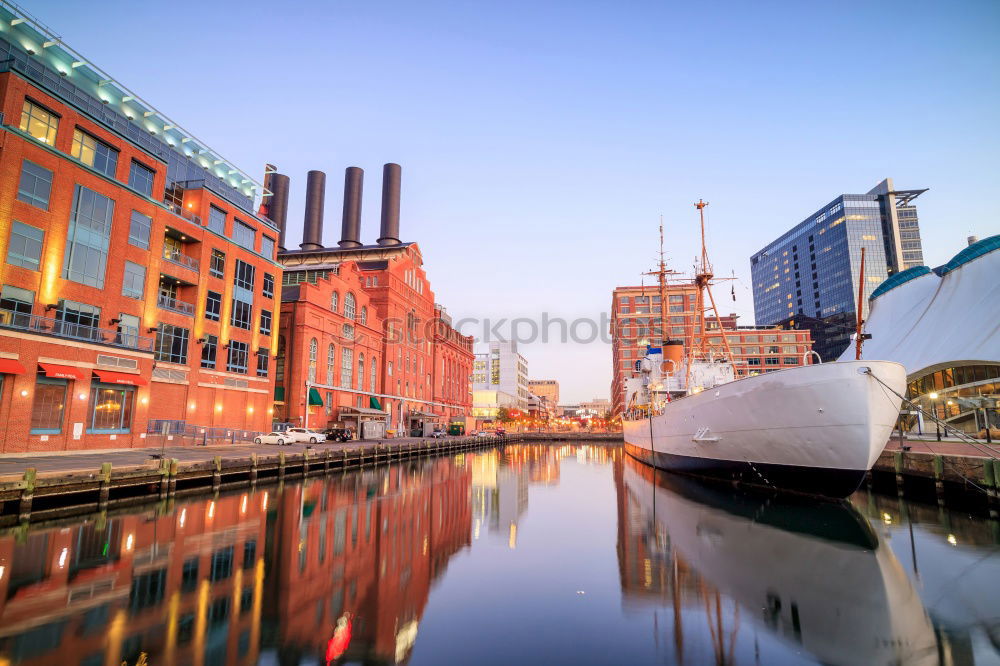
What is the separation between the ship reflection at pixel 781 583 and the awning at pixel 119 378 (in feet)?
94.8

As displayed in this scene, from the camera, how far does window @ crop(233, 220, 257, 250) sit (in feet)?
141

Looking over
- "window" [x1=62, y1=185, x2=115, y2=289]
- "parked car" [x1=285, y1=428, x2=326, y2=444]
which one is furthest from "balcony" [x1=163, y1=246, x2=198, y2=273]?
"parked car" [x1=285, y1=428, x2=326, y2=444]

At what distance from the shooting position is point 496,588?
10.8 m

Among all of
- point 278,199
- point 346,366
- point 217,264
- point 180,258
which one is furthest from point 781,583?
point 278,199

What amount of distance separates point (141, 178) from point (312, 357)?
22.6m

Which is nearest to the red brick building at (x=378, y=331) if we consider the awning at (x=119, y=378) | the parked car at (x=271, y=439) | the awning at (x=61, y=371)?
the parked car at (x=271, y=439)

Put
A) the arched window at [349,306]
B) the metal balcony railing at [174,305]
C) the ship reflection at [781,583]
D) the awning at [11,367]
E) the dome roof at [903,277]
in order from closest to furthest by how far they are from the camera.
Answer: the ship reflection at [781,583] < the awning at [11,367] < the metal balcony railing at [174,305] < the dome roof at [903,277] < the arched window at [349,306]

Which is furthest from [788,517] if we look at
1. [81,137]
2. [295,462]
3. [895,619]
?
[81,137]

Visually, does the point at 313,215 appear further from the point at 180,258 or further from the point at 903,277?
the point at 903,277

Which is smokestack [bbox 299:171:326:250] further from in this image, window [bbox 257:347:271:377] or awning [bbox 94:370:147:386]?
awning [bbox 94:370:147:386]

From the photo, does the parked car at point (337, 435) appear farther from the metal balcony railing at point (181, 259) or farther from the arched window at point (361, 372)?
the metal balcony railing at point (181, 259)

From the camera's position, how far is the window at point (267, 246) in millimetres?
46581

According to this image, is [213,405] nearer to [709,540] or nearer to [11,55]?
[11,55]

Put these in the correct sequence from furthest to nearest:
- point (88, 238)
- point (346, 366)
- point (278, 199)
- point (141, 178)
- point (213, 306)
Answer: point (278, 199) < point (346, 366) < point (213, 306) < point (141, 178) < point (88, 238)
